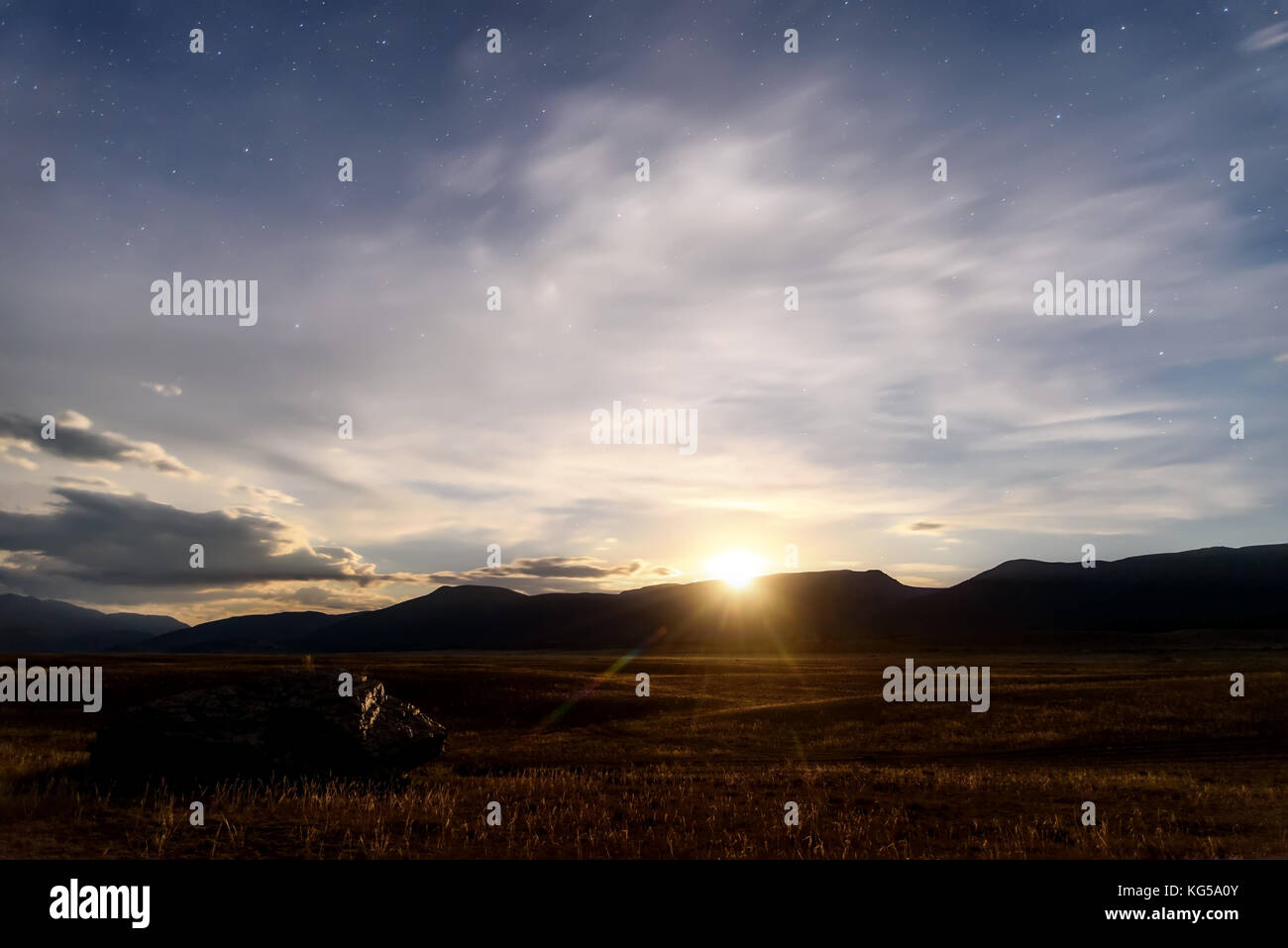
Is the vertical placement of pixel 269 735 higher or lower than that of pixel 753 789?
higher

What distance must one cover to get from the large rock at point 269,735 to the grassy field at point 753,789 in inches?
42.6

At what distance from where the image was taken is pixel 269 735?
801 inches

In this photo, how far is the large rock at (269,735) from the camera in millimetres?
18938

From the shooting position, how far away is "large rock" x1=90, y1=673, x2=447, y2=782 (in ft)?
62.1

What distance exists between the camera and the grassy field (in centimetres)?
1272

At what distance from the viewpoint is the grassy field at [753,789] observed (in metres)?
12.7

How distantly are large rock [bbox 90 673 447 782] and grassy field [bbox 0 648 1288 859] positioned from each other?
3.55ft

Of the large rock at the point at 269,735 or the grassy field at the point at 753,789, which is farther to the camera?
the large rock at the point at 269,735

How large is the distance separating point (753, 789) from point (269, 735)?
41.9 ft

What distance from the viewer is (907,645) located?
154 metres

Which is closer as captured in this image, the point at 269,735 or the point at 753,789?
the point at 753,789

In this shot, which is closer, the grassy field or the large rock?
the grassy field
